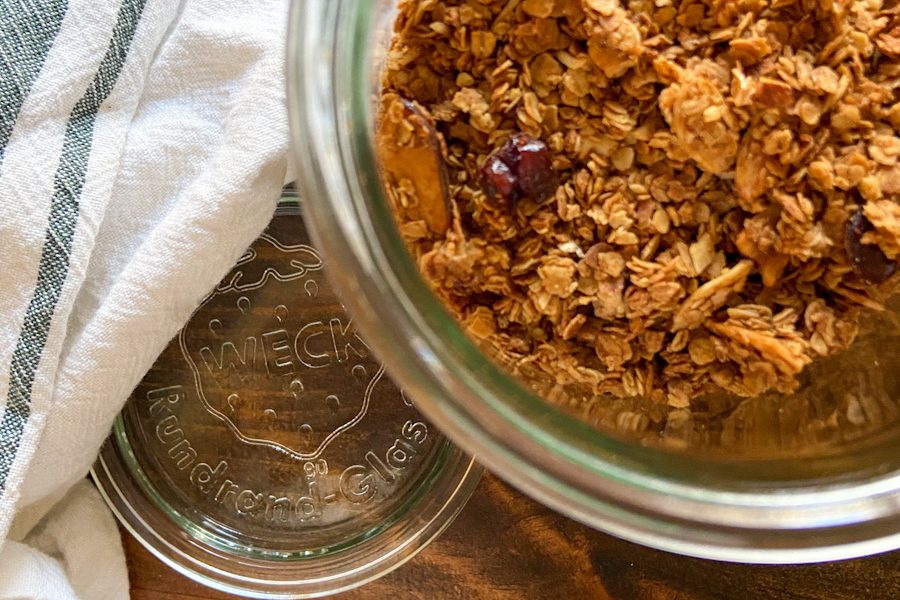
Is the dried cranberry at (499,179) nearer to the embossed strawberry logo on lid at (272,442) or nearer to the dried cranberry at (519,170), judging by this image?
the dried cranberry at (519,170)

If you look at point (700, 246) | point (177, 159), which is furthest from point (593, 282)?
point (177, 159)

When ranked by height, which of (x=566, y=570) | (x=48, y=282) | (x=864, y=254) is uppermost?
(x=864, y=254)

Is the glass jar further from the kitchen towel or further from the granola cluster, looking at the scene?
the kitchen towel

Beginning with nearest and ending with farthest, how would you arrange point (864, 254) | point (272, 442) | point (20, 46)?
point (864, 254) < point (20, 46) < point (272, 442)

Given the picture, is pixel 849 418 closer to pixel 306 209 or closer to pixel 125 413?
pixel 306 209

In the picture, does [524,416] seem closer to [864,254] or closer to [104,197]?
[864,254]

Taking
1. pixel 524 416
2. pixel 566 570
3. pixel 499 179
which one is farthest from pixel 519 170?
pixel 566 570
